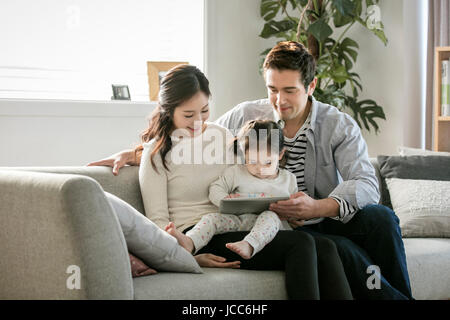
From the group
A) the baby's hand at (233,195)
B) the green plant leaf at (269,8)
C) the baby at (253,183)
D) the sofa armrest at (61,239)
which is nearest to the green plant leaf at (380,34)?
the green plant leaf at (269,8)

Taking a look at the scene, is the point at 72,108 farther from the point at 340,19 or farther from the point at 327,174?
the point at 340,19

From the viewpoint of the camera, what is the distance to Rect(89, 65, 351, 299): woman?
1717mm

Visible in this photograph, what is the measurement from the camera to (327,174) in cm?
228

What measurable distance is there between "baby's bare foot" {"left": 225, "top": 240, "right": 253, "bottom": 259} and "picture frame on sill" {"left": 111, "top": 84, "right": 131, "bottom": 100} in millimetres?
1723

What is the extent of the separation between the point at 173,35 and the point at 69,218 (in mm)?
2311

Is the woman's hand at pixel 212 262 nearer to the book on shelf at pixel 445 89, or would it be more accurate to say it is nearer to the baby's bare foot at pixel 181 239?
the baby's bare foot at pixel 181 239

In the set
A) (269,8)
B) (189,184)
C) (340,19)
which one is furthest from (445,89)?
(189,184)

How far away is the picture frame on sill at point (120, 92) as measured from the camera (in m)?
3.24

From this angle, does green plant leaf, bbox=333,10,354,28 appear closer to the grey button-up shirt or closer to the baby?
the grey button-up shirt

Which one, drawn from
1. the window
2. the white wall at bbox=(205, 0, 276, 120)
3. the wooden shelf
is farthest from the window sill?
the wooden shelf

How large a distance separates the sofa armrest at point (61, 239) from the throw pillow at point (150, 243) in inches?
4.1

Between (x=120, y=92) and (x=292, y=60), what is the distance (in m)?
1.30

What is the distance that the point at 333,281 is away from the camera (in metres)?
1.67
